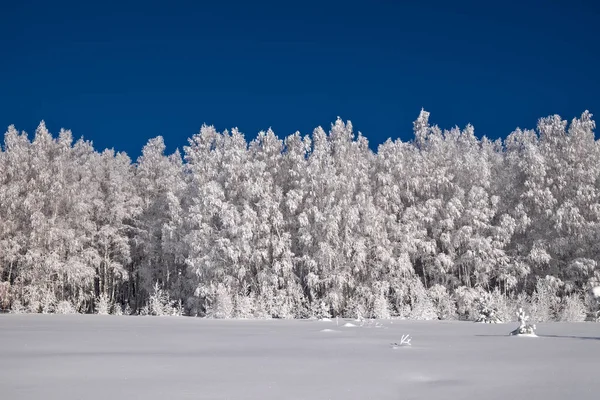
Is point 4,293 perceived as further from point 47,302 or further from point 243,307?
point 243,307

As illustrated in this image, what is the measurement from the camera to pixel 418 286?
97.6ft

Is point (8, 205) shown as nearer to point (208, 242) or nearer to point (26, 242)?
point (26, 242)

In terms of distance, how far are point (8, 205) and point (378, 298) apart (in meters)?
21.3

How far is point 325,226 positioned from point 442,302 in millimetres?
7106

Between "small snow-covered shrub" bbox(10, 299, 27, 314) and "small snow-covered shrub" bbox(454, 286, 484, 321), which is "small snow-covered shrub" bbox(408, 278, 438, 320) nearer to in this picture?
"small snow-covered shrub" bbox(454, 286, 484, 321)

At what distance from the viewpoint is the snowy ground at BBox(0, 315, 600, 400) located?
6.15 meters

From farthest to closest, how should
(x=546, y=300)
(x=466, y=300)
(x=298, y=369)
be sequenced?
(x=466, y=300), (x=546, y=300), (x=298, y=369)

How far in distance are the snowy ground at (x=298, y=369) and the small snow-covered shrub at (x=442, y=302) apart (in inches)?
619

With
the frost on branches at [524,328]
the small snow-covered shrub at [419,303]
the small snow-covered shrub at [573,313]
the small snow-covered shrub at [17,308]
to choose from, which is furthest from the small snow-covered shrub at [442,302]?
the small snow-covered shrub at [17,308]

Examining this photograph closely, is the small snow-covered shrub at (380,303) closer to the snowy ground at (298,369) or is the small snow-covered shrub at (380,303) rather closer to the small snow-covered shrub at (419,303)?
the small snow-covered shrub at (419,303)

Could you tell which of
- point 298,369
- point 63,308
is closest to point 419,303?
point 63,308

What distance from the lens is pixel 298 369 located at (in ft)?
26.5

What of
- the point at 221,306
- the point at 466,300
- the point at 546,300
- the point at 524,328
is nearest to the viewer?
the point at 524,328

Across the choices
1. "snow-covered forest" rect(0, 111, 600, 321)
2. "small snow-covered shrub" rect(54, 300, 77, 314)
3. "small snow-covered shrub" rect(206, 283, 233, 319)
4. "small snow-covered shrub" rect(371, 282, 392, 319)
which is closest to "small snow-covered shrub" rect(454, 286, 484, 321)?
"snow-covered forest" rect(0, 111, 600, 321)
